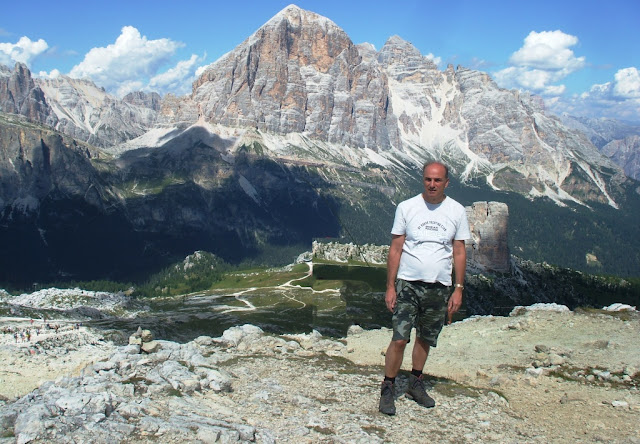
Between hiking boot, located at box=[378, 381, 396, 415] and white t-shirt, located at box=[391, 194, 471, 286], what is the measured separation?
2.91 metres

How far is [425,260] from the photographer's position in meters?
13.5

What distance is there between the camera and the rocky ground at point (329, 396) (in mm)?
11883

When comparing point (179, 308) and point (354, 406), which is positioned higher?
point (354, 406)

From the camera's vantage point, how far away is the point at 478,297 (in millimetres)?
119188

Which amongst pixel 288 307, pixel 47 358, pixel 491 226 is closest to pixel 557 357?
pixel 47 358

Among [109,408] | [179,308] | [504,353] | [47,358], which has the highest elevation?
[109,408]

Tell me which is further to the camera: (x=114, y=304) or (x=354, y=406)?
(x=114, y=304)

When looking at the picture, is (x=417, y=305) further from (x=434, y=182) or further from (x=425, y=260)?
(x=434, y=182)

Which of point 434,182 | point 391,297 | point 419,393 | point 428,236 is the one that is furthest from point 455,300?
point 434,182

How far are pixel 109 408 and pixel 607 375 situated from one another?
15.3m

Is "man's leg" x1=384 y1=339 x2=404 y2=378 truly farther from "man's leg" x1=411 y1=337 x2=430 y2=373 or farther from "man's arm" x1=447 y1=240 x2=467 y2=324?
"man's arm" x1=447 y1=240 x2=467 y2=324

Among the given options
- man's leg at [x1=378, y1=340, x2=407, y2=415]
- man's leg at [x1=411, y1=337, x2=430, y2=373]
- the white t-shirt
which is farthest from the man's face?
man's leg at [x1=411, y1=337, x2=430, y2=373]

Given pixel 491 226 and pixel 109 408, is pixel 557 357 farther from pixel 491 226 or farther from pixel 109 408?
pixel 491 226

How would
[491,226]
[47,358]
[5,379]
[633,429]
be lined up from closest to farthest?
[633,429]
[5,379]
[47,358]
[491,226]
